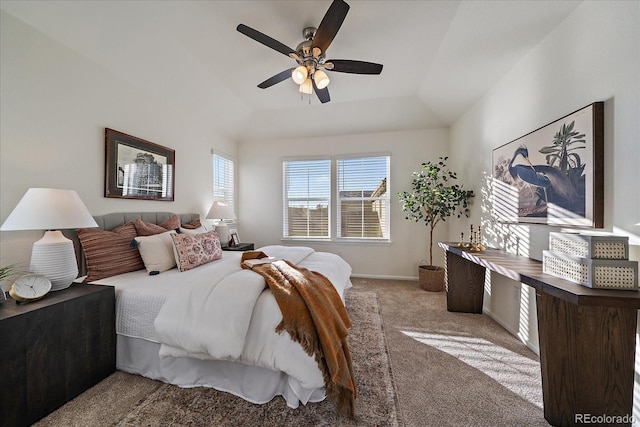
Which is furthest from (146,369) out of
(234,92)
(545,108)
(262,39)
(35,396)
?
(545,108)

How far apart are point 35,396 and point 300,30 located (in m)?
3.29

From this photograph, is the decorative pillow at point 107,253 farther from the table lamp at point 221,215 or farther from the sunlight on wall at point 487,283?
the sunlight on wall at point 487,283

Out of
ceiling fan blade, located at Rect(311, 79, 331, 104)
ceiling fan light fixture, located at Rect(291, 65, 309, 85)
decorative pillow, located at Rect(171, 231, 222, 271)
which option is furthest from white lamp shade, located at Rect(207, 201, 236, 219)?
ceiling fan light fixture, located at Rect(291, 65, 309, 85)

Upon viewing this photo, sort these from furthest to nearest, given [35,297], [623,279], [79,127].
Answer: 1. [79,127]
2. [35,297]
3. [623,279]

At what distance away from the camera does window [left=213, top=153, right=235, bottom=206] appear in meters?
4.28

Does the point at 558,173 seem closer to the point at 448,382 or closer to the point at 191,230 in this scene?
the point at 448,382

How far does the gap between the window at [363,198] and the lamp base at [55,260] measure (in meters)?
3.60

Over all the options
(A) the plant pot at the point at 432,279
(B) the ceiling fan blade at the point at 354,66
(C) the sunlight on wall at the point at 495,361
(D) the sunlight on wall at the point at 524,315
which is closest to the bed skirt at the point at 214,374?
(C) the sunlight on wall at the point at 495,361

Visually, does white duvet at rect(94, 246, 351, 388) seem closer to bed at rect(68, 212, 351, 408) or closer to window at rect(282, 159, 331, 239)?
bed at rect(68, 212, 351, 408)

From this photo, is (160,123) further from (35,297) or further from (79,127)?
(35,297)

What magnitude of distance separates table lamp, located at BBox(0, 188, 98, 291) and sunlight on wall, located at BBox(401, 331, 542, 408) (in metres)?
2.83

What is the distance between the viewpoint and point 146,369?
180 cm

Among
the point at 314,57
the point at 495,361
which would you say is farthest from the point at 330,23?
the point at 495,361

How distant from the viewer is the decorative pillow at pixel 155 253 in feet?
7.35
